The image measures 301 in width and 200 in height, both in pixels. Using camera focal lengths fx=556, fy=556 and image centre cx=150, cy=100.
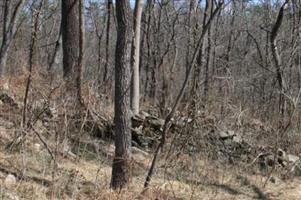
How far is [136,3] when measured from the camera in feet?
47.0

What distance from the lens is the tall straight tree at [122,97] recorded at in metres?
8.52

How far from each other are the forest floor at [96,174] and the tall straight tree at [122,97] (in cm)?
27

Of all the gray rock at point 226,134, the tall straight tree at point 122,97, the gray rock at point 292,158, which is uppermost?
the tall straight tree at point 122,97

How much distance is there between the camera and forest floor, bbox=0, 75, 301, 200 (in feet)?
26.5

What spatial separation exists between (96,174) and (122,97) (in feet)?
5.46

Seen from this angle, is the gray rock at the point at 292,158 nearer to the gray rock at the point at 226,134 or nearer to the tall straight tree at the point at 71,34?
the gray rock at the point at 226,134

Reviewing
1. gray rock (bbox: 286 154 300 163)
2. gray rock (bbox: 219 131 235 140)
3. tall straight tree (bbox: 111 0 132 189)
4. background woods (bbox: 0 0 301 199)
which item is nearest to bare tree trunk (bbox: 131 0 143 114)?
background woods (bbox: 0 0 301 199)

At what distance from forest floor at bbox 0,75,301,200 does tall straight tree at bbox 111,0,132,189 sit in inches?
10.8

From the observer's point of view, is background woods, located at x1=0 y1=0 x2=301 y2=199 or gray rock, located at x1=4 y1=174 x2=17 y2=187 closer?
gray rock, located at x1=4 y1=174 x2=17 y2=187

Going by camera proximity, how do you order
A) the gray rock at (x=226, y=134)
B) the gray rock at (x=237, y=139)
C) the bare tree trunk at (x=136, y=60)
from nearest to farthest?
1. the gray rock at (x=226, y=134)
2. the gray rock at (x=237, y=139)
3. the bare tree trunk at (x=136, y=60)

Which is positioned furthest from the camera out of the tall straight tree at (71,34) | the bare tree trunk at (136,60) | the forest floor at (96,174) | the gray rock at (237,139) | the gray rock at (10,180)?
the bare tree trunk at (136,60)

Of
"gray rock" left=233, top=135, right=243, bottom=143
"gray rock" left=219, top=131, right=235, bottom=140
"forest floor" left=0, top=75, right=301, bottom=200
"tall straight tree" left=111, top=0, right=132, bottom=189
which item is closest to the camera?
"forest floor" left=0, top=75, right=301, bottom=200

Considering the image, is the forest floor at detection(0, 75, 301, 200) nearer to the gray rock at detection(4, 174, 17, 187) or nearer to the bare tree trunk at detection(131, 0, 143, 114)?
the gray rock at detection(4, 174, 17, 187)

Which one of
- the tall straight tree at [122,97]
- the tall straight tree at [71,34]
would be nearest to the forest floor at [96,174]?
the tall straight tree at [122,97]
